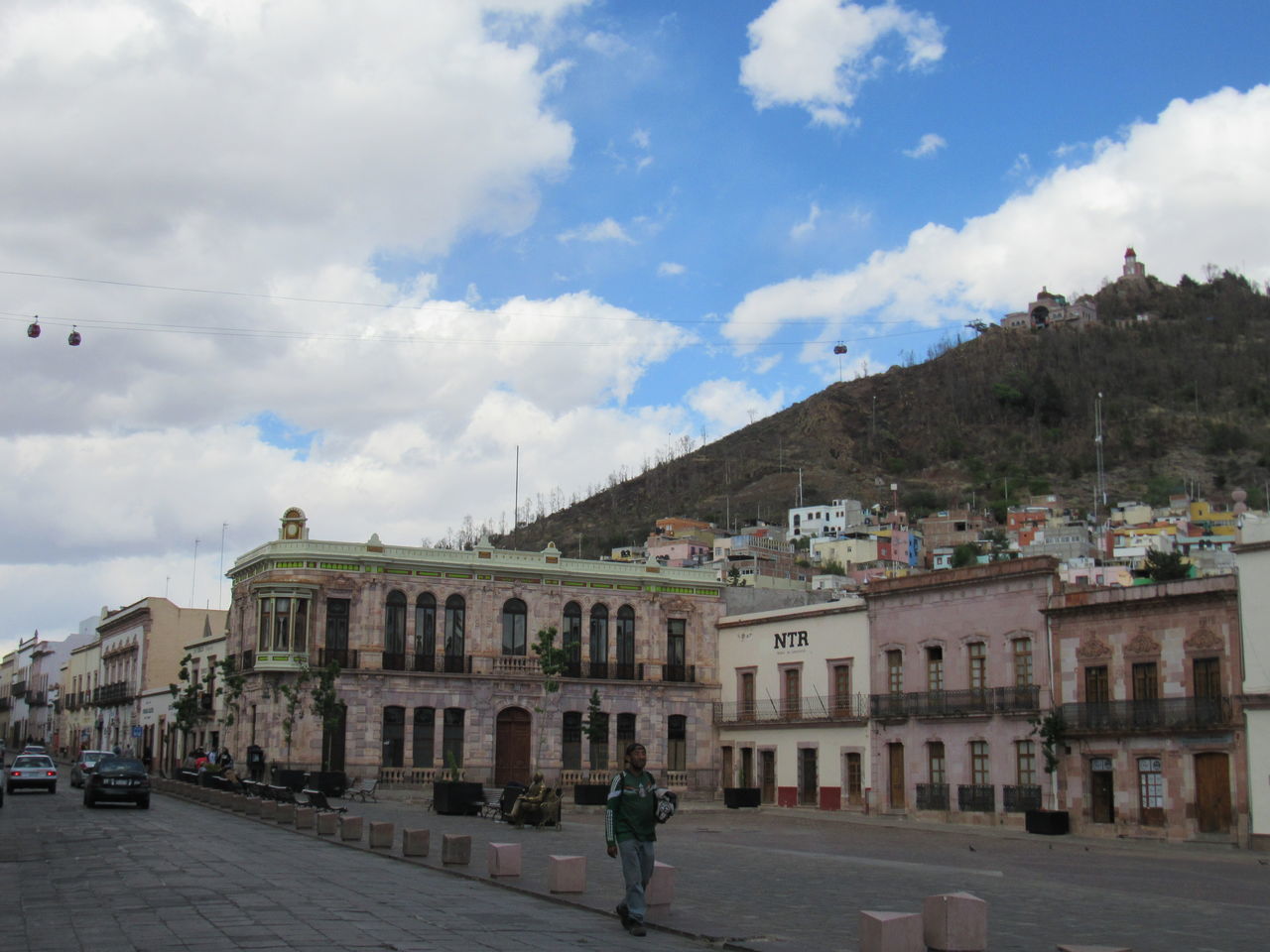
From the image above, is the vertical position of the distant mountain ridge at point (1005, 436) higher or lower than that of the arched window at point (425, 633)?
higher

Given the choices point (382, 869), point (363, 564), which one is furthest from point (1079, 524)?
point (382, 869)

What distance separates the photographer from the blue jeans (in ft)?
45.1

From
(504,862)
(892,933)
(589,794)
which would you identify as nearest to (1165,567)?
(589,794)

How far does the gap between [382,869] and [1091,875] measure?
12.1 meters

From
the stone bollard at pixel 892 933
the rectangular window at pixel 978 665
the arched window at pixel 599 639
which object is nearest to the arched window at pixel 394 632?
the arched window at pixel 599 639

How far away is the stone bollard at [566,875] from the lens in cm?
1678

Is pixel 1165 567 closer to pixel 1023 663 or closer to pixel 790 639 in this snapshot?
pixel 790 639

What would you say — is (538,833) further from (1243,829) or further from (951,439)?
(951,439)

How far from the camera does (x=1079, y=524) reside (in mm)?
131375

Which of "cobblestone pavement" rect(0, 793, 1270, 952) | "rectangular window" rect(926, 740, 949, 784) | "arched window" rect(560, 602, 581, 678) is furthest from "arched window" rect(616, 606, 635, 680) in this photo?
"cobblestone pavement" rect(0, 793, 1270, 952)

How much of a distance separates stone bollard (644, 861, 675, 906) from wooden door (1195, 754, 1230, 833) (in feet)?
74.4

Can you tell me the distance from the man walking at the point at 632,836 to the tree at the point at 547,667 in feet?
111

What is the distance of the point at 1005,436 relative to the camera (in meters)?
178

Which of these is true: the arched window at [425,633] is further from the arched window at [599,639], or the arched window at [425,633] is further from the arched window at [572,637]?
the arched window at [599,639]
